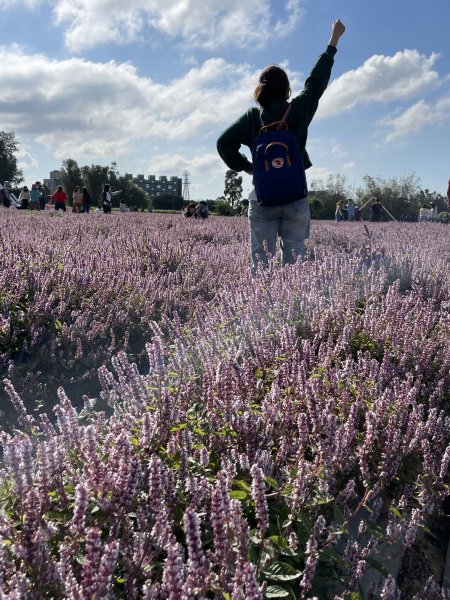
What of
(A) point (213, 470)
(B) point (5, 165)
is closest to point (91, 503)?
(A) point (213, 470)

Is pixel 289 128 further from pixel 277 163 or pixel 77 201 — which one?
pixel 77 201

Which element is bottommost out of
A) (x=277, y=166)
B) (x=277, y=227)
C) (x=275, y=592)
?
(x=275, y=592)

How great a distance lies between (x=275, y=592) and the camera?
1400mm

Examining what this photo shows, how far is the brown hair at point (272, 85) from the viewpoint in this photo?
4590 millimetres

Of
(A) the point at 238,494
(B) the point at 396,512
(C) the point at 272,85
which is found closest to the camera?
(A) the point at 238,494

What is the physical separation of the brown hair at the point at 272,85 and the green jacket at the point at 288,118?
0.24 ft

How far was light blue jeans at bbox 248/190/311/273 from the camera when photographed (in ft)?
16.6

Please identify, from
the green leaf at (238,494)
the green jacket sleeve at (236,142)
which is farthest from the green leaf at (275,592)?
the green jacket sleeve at (236,142)

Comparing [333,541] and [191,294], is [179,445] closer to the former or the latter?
[333,541]

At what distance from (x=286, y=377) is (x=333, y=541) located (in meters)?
0.96

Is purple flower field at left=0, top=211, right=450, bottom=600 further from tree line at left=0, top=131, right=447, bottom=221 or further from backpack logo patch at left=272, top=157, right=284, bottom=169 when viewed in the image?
tree line at left=0, top=131, right=447, bottom=221

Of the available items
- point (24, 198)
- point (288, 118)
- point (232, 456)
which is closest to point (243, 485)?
point (232, 456)

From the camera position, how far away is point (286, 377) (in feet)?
8.15

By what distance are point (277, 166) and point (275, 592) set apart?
374 cm
